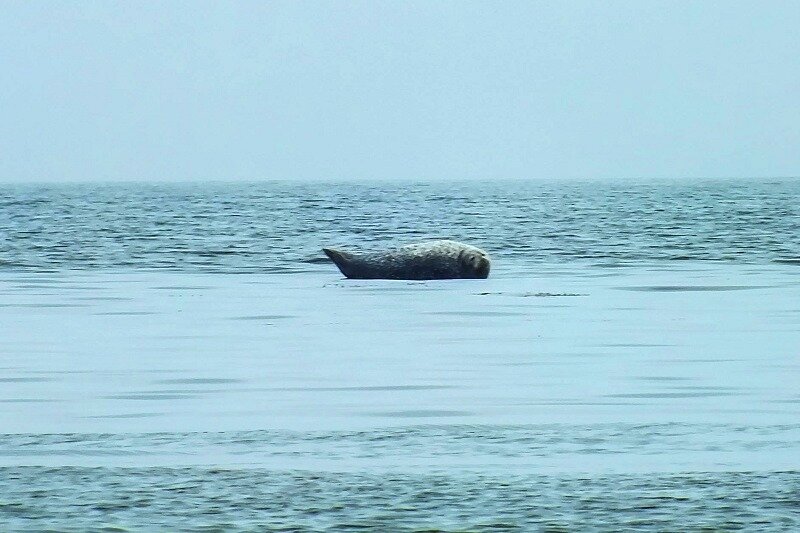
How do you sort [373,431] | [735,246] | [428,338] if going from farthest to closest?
[735,246] → [428,338] → [373,431]

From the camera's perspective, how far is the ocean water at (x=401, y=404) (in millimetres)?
8180

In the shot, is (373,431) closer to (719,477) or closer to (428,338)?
(719,477)

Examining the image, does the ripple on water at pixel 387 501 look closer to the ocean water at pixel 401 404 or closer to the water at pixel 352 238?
the ocean water at pixel 401 404

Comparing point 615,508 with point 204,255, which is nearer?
point 615,508

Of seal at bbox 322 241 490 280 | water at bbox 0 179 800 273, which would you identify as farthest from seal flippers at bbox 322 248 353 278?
water at bbox 0 179 800 273

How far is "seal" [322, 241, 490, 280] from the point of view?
2867 cm

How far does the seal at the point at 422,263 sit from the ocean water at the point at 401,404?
41.6 inches

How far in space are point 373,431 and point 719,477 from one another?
2.61m

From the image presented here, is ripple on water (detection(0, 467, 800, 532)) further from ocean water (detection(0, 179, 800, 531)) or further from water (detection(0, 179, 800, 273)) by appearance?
water (detection(0, 179, 800, 273))

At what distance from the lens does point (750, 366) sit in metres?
14.6

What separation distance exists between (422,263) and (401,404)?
652 inches

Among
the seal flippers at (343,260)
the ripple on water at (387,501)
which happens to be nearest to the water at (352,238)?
the seal flippers at (343,260)

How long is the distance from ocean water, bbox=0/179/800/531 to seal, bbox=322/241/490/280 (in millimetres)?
1057

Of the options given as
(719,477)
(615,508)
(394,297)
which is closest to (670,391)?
(719,477)
